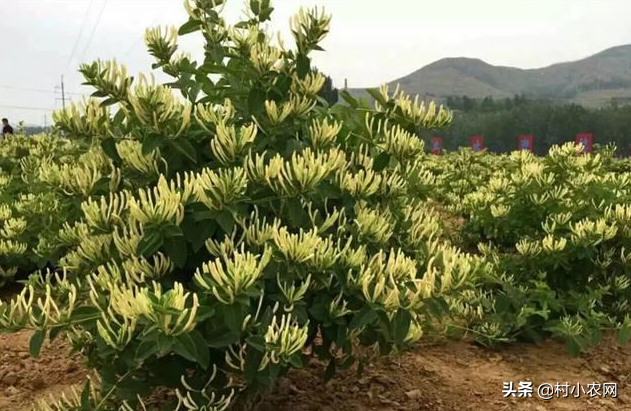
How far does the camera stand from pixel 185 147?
2301 millimetres

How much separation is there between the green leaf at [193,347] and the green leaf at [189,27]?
1.41m

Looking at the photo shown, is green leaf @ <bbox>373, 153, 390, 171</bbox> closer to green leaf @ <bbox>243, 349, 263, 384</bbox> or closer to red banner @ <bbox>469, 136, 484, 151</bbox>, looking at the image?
green leaf @ <bbox>243, 349, 263, 384</bbox>

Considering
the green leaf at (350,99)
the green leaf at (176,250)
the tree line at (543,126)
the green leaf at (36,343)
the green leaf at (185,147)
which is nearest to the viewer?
the green leaf at (36,343)

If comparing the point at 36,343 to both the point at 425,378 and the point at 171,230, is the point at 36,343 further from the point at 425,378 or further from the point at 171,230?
the point at 425,378

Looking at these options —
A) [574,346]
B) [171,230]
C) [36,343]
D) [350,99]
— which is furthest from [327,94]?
[36,343]

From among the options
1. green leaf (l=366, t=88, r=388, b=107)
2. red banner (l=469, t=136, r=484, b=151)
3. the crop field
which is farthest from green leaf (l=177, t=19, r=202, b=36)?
red banner (l=469, t=136, r=484, b=151)

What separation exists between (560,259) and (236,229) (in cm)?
242

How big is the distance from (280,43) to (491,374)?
2.16 metres

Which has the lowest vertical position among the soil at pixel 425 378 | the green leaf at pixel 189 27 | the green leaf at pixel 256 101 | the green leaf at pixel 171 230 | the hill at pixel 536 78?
the soil at pixel 425 378

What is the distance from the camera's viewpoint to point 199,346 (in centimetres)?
184

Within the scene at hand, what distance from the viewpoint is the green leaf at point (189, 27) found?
8.85ft

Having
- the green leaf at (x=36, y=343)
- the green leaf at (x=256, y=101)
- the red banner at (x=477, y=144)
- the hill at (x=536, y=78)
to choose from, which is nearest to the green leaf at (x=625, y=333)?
the green leaf at (x=256, y=101)

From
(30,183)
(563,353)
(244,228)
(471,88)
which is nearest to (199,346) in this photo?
(244,228)

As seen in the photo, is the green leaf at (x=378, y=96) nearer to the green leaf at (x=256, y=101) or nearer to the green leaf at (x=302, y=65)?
the green leaf at (x=302, y=65)
